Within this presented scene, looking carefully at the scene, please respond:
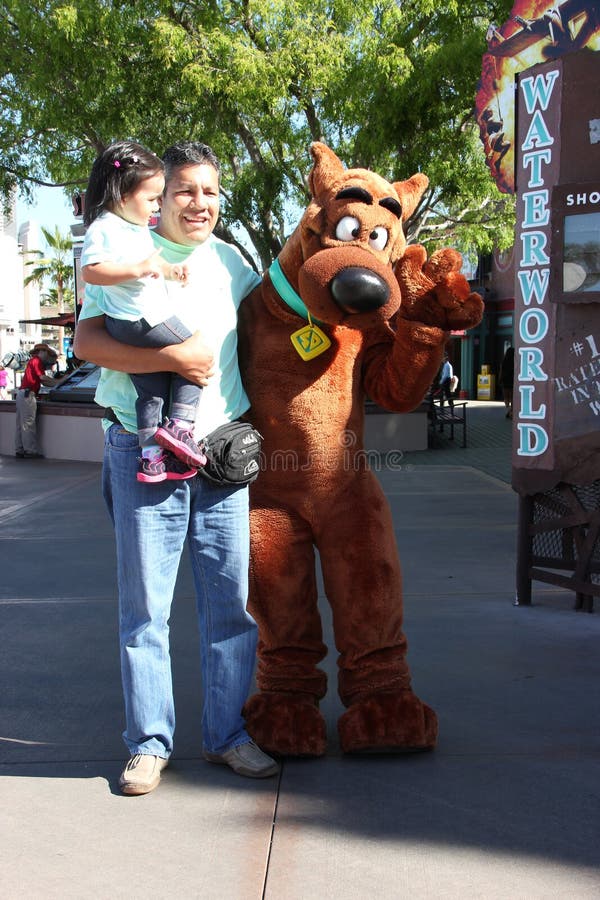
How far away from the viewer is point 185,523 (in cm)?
274

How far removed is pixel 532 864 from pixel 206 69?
12.0 metres

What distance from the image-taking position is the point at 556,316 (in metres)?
4.38

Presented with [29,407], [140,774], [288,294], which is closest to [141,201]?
[288,294]

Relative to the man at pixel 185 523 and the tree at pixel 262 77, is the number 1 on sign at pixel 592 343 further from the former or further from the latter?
the tree at pixel 262 77

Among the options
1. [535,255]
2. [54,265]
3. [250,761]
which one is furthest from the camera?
[54,265]

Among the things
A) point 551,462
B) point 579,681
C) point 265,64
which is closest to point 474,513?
point 551,462

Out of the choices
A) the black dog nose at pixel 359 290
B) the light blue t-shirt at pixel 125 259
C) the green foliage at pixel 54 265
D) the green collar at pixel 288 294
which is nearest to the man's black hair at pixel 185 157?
the light blue t-shirt at pixel 125 259

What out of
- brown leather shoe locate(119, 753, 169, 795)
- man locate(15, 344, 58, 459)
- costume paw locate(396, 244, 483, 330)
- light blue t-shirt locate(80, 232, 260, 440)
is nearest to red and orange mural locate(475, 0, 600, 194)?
costume paw locate(396, 244, 483, 330)

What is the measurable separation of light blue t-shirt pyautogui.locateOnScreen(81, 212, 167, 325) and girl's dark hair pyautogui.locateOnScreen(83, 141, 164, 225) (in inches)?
2.3

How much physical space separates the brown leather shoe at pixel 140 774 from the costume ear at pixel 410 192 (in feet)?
6.33

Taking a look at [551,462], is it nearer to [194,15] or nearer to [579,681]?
[579,681]

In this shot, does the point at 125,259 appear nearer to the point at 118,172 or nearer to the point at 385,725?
the point at 118,172

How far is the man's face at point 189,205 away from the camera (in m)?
2.74

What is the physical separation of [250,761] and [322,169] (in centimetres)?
195
